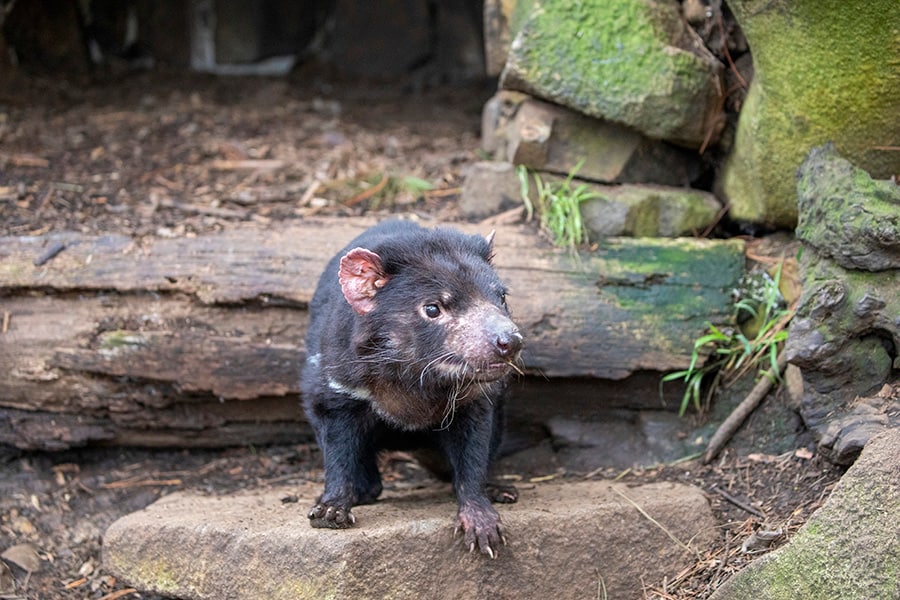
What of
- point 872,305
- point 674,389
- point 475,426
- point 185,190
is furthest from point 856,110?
point 185,190

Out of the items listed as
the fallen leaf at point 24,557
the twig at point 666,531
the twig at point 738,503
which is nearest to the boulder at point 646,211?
the twig at point 738,503

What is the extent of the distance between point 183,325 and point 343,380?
4.80 ft

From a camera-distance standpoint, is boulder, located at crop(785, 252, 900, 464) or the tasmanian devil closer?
the tasmanian devil

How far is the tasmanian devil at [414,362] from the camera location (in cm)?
350

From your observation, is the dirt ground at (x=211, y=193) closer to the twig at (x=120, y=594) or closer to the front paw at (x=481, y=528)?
the twig at (x=120, y=594)

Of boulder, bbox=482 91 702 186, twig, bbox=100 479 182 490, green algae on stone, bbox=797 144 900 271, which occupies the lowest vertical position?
twig, bbox=100 479 182 490

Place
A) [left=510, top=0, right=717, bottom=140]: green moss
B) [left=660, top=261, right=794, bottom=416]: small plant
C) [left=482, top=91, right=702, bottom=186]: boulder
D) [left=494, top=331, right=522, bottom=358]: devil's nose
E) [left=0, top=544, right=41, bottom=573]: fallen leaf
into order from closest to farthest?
[left=494, top=331, right=522, bottom=358]: devil's nose < [left=0, top=544, right=41, bottom=573]: fallen leaf < [left=660, top=261, right=794, bottom=416]: small plant < [left=510, top=0, right=717, bottom=140]: green moss < [left=482, top=91, right=702, bottom=186]: boulder

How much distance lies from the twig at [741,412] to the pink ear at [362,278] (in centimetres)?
194

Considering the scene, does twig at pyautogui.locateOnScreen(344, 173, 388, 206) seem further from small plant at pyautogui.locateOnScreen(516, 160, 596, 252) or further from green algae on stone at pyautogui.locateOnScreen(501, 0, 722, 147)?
green algae on stone at pyautogui.locateOnScreen(501, 0, 722, 147)

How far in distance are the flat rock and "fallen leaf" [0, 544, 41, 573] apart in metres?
0.54

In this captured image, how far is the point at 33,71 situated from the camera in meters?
7.41

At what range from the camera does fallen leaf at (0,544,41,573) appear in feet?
14.9

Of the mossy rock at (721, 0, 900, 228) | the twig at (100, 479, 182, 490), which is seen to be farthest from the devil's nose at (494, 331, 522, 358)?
the twig at (100, 479, 182, 490)

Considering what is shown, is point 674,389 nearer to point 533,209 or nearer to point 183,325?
point 533,209
